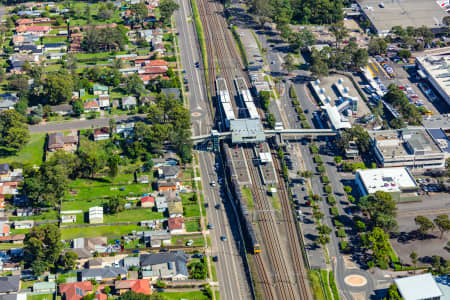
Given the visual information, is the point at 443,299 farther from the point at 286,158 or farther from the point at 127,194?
the point at 127,194

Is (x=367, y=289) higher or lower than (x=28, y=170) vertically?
lower

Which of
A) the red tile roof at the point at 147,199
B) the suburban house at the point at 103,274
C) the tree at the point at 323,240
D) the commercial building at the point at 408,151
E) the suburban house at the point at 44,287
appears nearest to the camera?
the suburban house at the point at 44,287

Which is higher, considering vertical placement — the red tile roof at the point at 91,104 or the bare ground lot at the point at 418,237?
the red tile roof at the point at 91,104

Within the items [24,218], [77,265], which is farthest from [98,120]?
[77,265]

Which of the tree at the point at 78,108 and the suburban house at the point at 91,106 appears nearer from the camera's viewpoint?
the tree at the point at 78,108

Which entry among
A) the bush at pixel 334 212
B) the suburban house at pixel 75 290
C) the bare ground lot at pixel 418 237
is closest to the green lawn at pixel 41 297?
the suburban house at pixel 75 290

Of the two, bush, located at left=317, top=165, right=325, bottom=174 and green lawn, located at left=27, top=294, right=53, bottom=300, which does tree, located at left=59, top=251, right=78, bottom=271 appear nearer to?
green lawn, located at left=27, top=294, right=53, bottom=300

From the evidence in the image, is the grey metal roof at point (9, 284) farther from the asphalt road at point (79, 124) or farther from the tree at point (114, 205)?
the asphalt road at point (79, 124)
